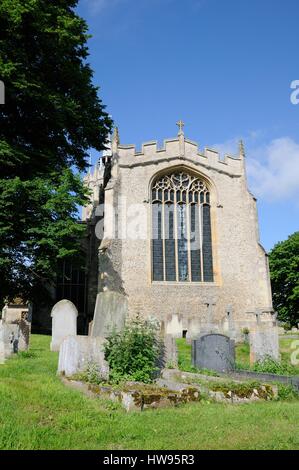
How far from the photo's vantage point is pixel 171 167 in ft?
73.9

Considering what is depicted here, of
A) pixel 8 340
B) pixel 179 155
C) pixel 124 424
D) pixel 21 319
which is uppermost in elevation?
pixel 179 155

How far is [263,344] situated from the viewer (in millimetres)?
11688

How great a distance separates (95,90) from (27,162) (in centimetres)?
566

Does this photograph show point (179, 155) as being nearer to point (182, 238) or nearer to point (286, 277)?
point (182, 238)

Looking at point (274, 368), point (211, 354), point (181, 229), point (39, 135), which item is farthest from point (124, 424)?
point (181, 229)

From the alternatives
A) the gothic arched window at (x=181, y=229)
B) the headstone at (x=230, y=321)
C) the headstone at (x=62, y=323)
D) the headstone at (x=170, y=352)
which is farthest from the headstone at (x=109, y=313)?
the gothic arched window at (x=181, y=229)

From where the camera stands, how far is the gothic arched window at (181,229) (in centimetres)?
2141

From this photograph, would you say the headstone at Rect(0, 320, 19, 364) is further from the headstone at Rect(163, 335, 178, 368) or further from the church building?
the church building

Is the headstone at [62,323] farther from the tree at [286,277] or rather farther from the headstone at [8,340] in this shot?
the tree at [286,277]

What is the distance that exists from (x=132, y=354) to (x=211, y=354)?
3446 mm

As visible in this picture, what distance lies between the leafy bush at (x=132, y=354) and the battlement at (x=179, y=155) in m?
15.2

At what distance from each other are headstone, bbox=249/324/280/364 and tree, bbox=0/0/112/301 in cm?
712

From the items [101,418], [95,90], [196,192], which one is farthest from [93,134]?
[101,418]

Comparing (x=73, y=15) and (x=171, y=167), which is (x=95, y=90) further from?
(x=171, y=167)
